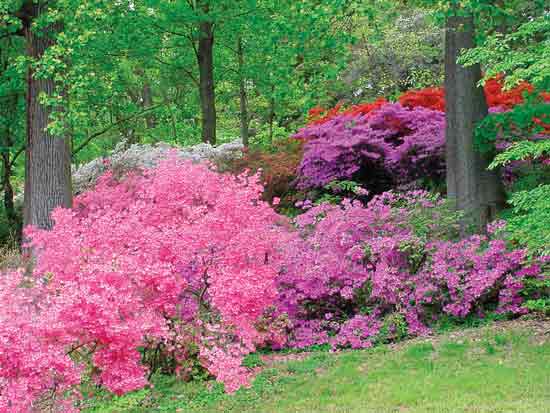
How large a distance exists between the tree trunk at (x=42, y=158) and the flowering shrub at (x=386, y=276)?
13.1 feet

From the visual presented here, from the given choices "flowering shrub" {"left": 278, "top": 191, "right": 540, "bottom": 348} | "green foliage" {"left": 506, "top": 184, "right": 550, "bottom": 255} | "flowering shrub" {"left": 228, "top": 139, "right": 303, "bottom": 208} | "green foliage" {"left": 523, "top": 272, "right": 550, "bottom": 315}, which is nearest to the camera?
"green foliage" {"left": 506, "top": 184, "right": 550, "bottom": 255}

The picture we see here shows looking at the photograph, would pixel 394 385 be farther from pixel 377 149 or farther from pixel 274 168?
pixel 274 168

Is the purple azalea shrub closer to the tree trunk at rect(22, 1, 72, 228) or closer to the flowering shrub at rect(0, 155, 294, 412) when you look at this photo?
the tree trunk at rect(22, 1, 72, 228)

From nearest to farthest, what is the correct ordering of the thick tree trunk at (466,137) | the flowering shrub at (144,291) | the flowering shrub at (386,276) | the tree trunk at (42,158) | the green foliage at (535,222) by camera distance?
the flowering shrub at (144,291), the green foliage at (535,222), the flowering shrub at (386,276), the thick tree trunk at (466,137), the tree trunk at (42,158)

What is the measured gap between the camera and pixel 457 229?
919 cm

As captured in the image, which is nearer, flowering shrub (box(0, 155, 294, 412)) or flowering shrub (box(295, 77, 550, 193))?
flowering shrub (box(0, 155, 294, 412))

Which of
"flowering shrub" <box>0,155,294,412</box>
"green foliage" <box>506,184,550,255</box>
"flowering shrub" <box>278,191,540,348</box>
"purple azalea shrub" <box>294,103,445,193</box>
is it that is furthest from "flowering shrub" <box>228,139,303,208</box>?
"green foliage" <box>506,184,550,255</box>

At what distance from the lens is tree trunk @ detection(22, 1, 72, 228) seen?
10.3 metres

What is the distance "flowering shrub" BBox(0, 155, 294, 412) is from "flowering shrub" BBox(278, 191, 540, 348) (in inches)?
31.4

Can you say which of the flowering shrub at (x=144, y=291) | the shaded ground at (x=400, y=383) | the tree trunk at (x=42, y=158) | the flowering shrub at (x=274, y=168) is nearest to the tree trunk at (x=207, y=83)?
the flowering shrub at (x=274, y=168)

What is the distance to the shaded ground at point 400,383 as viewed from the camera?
5.66 m

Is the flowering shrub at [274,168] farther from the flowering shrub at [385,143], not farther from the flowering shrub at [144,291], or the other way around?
the flowering shrub at [144,291]

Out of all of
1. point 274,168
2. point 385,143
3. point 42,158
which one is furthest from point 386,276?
point 274,168

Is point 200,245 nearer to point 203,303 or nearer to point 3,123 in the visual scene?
point 203,303
